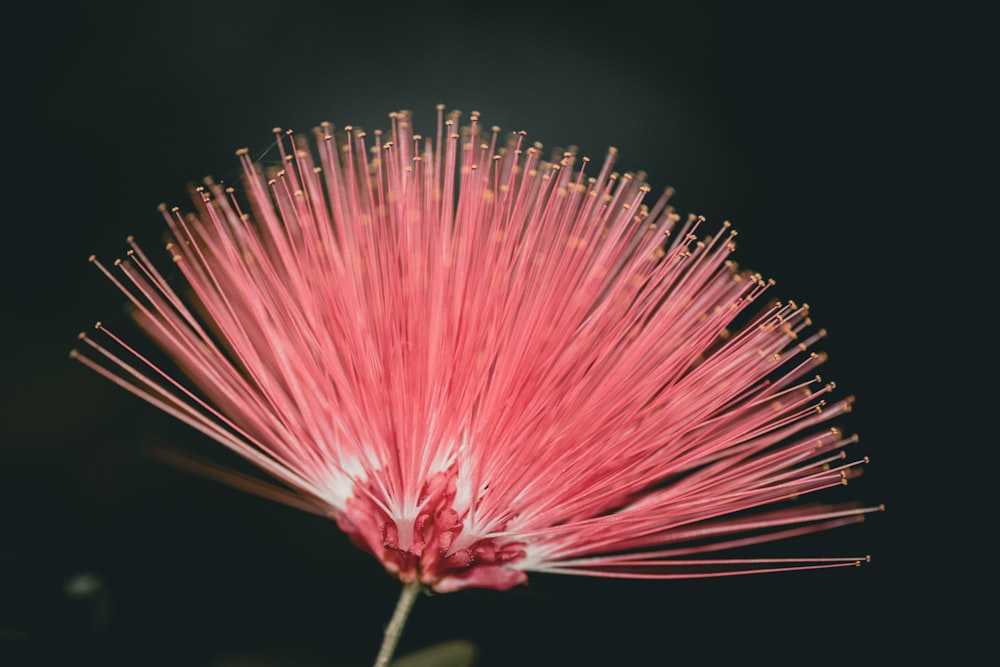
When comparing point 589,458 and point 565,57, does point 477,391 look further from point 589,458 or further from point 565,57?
point 565,57

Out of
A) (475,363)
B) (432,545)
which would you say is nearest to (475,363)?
(475,363)

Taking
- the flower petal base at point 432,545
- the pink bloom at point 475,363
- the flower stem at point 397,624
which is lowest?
the flower stem at point 397,624

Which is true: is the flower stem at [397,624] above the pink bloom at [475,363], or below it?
below

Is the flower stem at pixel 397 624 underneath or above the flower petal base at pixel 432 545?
underneath

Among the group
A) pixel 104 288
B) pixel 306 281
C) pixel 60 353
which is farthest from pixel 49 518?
pixel 306 281

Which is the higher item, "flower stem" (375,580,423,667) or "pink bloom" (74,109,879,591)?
"pink bloom" (74,109,879,591)

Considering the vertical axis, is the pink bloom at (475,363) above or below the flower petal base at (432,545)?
above

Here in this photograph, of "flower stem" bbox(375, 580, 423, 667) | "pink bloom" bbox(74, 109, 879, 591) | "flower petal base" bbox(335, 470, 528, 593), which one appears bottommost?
"flower stem" bbox(375, 580, 423, 667)
